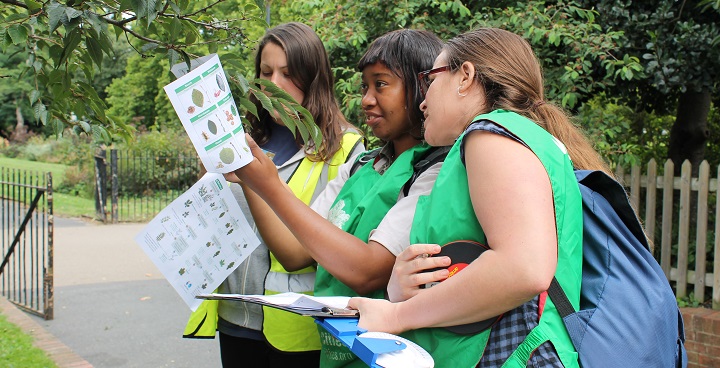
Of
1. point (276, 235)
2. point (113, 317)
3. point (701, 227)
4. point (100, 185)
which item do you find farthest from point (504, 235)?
point (100, 185)

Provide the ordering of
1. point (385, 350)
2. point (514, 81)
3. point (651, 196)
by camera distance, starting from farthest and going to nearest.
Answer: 1. point (651, 196)
2. point (514, 81)
3. point (385, 350)

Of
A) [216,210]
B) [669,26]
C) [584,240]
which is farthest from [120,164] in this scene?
[584,240]

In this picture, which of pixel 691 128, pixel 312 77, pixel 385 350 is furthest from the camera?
pixel 691 128

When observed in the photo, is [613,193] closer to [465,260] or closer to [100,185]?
[465,260]

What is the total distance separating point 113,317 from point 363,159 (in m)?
5.52

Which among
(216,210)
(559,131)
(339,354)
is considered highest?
(559,131)

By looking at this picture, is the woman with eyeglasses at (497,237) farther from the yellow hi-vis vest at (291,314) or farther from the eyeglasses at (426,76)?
the yellow hi-vis vest at (291,314)

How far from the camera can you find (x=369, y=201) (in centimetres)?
177

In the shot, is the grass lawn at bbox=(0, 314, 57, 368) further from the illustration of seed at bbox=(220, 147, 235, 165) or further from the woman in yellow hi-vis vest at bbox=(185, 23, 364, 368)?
the illustration of seed at bbox=(220, 147, 235, 165)

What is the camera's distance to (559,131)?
1.51 m

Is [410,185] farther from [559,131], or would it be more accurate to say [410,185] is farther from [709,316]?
[709,316]

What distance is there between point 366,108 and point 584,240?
0.78m

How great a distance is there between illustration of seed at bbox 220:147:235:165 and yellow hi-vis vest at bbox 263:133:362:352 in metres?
0.46

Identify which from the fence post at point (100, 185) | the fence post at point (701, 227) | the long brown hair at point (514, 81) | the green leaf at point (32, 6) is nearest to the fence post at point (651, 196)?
the fence post at point (701, 227)
